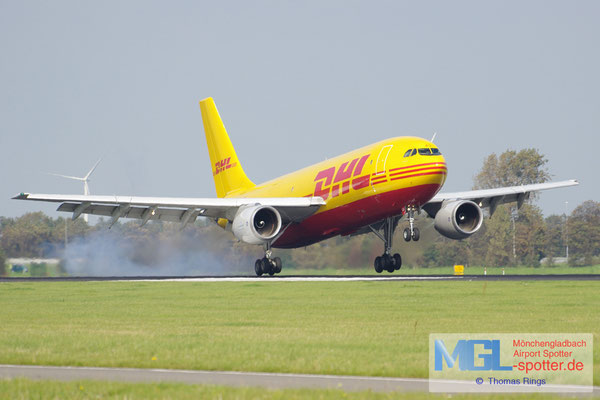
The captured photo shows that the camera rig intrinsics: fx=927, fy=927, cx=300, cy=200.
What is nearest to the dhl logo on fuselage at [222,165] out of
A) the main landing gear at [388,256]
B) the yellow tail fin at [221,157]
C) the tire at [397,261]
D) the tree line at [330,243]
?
the yellow tail fin at [221,157]

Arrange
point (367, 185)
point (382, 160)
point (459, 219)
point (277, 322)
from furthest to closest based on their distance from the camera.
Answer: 1. point (459, 219)
2. point (367, 185)
3. point (382, 160)
4. point (277, 322)

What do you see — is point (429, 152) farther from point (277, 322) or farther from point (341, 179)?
point (277, 322)

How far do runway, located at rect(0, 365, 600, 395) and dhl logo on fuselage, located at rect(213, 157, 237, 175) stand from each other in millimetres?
43260

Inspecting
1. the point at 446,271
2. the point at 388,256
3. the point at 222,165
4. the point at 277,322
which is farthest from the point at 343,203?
the point at 277,322

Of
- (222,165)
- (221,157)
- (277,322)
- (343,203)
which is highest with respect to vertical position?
(221,157)

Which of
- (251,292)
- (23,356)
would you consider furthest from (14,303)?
(23,356)

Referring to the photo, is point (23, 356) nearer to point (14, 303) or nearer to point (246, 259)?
point (14, 303)

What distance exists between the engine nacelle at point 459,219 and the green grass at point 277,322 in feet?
31.3

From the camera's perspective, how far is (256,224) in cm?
4547

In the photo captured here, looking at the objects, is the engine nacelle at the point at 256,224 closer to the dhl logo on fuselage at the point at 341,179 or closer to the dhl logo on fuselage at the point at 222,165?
the dhl logo on fuselage at the point at 341,179

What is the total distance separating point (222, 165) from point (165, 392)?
46.8 meters

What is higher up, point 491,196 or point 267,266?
point 491,196

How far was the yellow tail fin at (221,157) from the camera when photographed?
56.7 m

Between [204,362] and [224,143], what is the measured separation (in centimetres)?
4458
